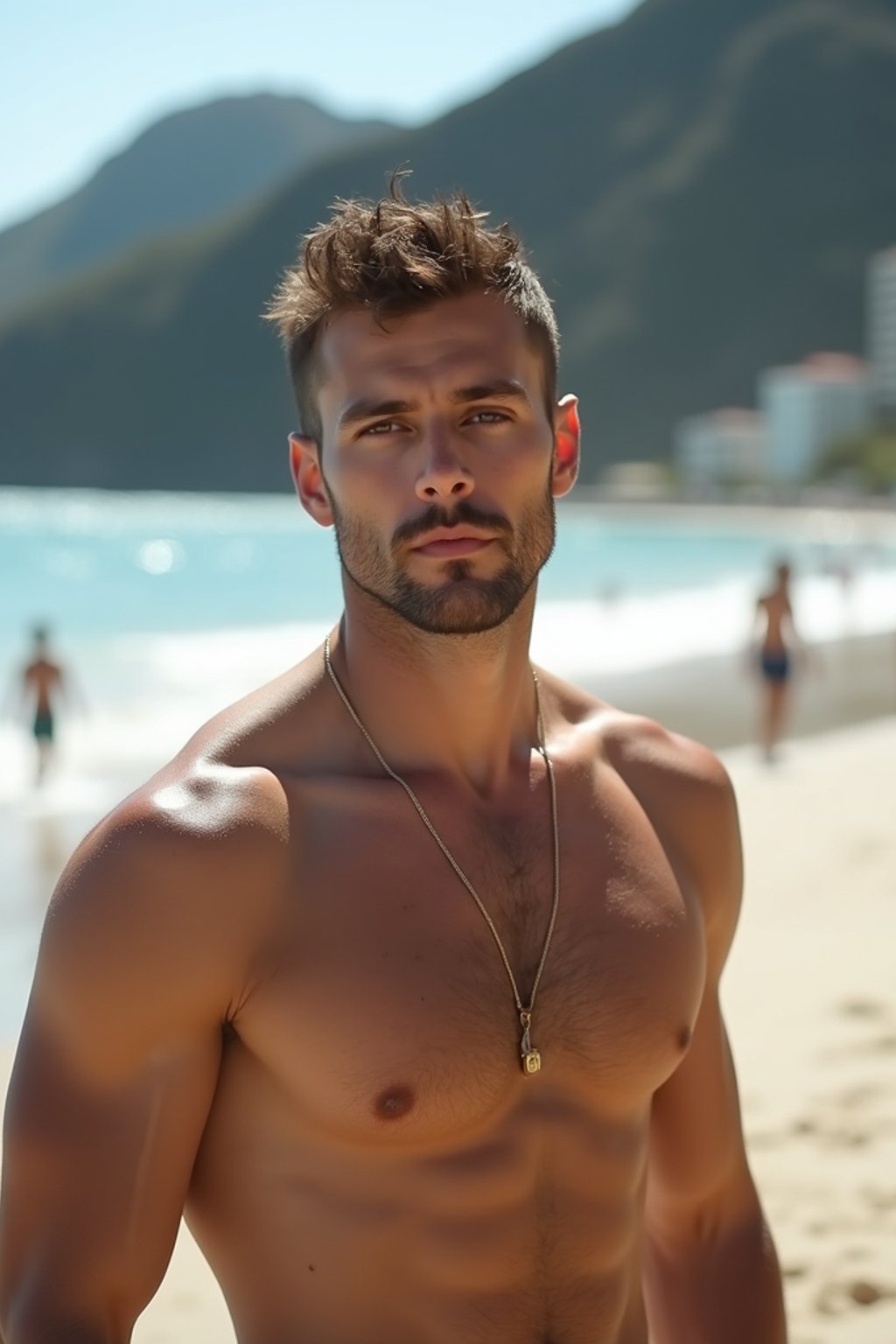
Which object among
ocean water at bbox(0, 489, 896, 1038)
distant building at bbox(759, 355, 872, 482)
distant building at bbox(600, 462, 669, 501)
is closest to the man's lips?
ocean water at bbox(0, 489, 896, 1038)

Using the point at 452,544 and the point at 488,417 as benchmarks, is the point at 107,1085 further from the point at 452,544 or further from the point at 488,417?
the point at 488,417

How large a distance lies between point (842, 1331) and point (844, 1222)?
1.54 feet

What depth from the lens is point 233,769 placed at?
5.57 ft

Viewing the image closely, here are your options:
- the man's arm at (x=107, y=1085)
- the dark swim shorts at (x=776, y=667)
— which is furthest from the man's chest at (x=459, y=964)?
the dark swim shorts at (x=776, y=667)

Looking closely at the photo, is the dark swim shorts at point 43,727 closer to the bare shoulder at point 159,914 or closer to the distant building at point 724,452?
the bare shoulder at point 159,914

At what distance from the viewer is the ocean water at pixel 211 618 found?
1044cm

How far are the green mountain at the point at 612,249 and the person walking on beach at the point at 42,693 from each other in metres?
99.4

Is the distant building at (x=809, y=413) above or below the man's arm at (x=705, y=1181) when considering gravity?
above

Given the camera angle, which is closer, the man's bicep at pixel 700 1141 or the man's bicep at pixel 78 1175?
the man's bicep at pixel 78 1175

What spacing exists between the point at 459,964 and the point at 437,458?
1.84 feet

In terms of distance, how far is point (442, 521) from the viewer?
5.74 ft

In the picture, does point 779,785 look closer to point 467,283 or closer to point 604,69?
point 467,283

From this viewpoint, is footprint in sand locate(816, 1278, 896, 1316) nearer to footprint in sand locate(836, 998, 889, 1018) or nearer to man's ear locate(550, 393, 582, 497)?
footprint in sand locate(836, 998, 889, 1018)

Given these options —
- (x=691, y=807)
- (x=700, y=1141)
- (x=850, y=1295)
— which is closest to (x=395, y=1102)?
(x=700, y=1141)
